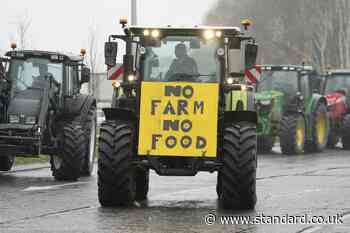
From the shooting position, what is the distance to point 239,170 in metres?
15.9

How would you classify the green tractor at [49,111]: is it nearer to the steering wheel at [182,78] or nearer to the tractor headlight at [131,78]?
the tractor headlight at [131,78]

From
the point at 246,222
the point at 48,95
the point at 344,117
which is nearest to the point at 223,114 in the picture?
the point at 246,222

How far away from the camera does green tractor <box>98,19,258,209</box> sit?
A: 631 inches

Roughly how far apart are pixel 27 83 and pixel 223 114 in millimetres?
7006

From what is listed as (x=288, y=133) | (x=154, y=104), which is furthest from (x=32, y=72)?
(x=288, y=133)

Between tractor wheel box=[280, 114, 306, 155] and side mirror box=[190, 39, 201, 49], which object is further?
tractor wheel box=[280, 114, 306, 155]

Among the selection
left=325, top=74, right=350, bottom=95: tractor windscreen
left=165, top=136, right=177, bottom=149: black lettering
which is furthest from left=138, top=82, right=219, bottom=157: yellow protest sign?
left=325, top=74, right=350, bottom=95: tractor windscreen

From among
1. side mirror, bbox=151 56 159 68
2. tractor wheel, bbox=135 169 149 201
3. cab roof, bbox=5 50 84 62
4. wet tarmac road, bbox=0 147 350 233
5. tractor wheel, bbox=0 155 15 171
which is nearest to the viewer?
wet tarmac road, bbox=0 147 350 233

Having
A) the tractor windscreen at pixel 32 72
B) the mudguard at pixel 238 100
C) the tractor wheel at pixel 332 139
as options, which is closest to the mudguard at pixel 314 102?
the tractor wheel at pixel 332 139

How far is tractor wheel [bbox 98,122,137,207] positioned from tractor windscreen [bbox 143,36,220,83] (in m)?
1.23

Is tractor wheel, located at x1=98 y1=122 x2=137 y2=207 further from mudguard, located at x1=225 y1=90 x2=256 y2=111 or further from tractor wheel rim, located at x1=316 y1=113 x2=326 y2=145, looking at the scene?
tractor wheel rim, located at x1=316 y1=113 x2=326 y2=145

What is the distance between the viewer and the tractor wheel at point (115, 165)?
16.0m

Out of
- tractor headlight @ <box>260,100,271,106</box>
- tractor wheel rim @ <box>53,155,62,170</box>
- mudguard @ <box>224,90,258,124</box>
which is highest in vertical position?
mudguard @ <box>224,90,258,124</box>

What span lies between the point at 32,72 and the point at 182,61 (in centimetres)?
644
